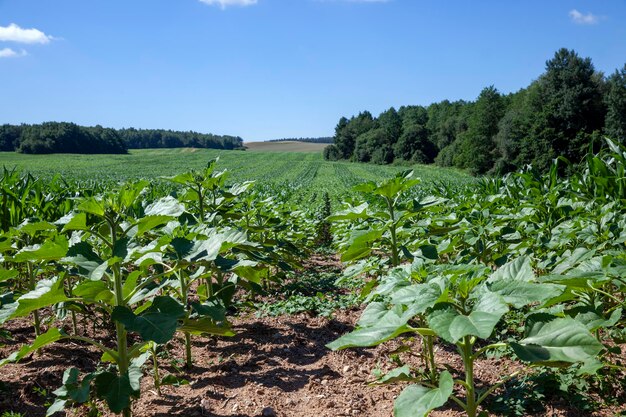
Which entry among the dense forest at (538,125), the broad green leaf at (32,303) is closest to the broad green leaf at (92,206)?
the broad green leaf at (32,303)

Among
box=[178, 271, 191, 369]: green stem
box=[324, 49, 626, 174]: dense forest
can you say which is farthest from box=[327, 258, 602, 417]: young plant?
box=[324, 49, 626, 174]: dense forest

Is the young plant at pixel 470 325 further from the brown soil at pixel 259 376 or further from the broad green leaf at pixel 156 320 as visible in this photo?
the brown soil at pixel 259 376

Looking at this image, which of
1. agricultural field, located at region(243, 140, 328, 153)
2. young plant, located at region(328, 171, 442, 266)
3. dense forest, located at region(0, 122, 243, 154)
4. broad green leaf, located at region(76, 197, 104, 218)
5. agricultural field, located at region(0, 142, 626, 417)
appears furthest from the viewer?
agricultural field, located at region(243, 140, 328, 153)

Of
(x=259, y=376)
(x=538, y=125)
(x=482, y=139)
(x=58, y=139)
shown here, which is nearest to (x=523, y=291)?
(x=259, y=376)

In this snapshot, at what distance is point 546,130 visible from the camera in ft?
122

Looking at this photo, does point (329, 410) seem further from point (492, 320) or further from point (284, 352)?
point (492, 320)

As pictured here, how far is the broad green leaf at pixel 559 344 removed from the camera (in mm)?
1254

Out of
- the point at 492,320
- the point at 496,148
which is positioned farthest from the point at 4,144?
the point at 492,320

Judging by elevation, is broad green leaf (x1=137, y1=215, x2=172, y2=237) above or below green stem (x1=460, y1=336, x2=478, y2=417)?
above

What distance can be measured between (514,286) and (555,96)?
44.7m

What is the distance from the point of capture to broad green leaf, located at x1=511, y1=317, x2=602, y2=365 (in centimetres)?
125

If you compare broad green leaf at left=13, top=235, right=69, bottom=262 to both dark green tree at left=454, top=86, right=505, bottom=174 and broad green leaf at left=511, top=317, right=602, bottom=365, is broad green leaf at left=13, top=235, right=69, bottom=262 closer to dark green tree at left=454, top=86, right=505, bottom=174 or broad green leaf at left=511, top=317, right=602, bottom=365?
broad green leaf at left=511, top=317, right=602, bottom=365

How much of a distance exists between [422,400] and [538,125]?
41829mm

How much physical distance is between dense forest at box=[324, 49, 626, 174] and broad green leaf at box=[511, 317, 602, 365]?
1915 centimetres
